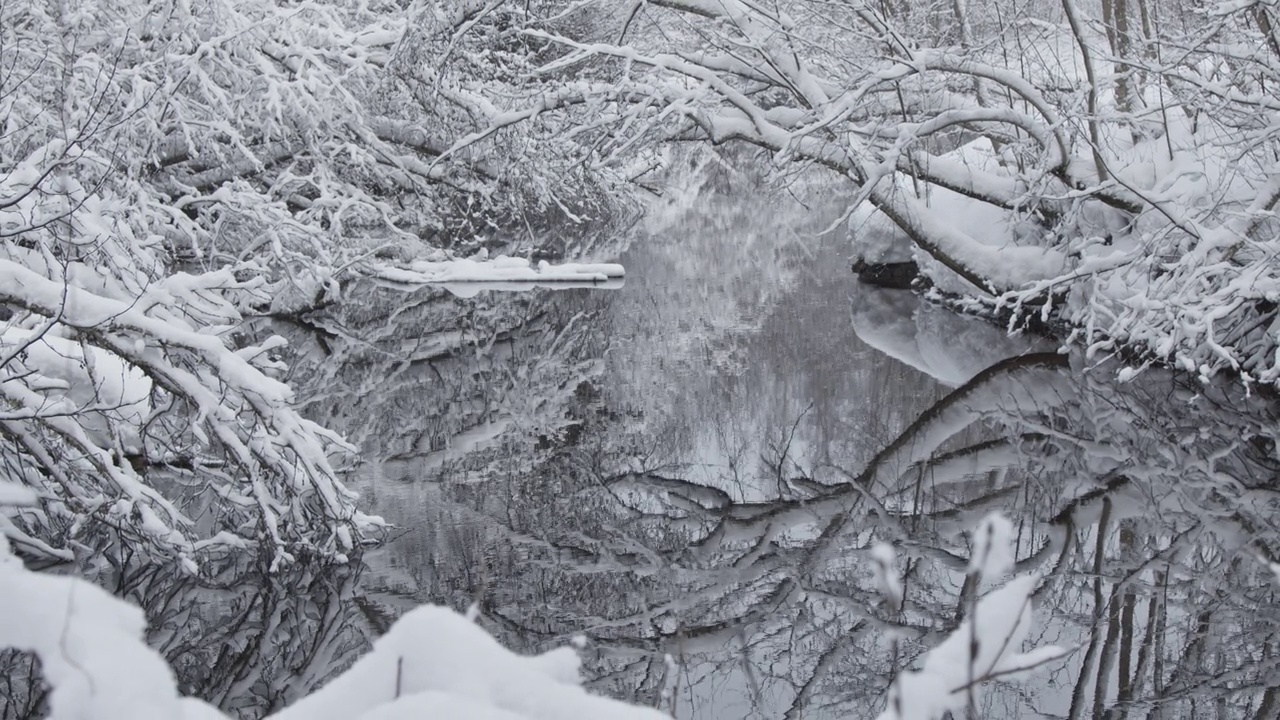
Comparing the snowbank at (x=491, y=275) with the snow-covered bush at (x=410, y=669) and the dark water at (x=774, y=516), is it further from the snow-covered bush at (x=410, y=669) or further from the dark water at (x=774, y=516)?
the snow-covered bush at (x=410, y=669)

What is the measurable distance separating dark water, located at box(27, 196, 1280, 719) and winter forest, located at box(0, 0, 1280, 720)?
0.11 feet

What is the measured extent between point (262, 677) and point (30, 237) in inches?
103

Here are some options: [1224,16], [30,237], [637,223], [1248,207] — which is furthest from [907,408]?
[637,223]

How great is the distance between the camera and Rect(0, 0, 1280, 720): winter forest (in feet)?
15.1

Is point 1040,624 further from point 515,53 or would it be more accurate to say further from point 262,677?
point 515,53

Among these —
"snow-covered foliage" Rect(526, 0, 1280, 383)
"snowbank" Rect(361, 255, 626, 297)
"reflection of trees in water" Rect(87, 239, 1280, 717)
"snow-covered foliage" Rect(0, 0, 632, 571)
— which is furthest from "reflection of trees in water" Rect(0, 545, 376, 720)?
"snowbank" Rect(361, 255, 626, 297)

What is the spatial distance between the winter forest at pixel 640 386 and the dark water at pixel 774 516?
0.11 feet

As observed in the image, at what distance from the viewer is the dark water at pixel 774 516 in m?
4.77

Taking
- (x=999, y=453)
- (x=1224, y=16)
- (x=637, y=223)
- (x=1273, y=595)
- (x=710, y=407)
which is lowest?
(x=1273, y=595)

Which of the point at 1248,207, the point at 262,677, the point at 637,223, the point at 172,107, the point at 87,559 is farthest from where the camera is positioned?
the point at 637,223

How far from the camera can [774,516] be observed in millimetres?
6855

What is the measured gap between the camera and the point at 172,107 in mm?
12828

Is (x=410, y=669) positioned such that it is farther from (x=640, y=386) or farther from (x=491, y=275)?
(x=491, y=275)

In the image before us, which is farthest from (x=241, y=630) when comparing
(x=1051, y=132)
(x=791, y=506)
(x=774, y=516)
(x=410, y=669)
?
(x=1051, y=132)
